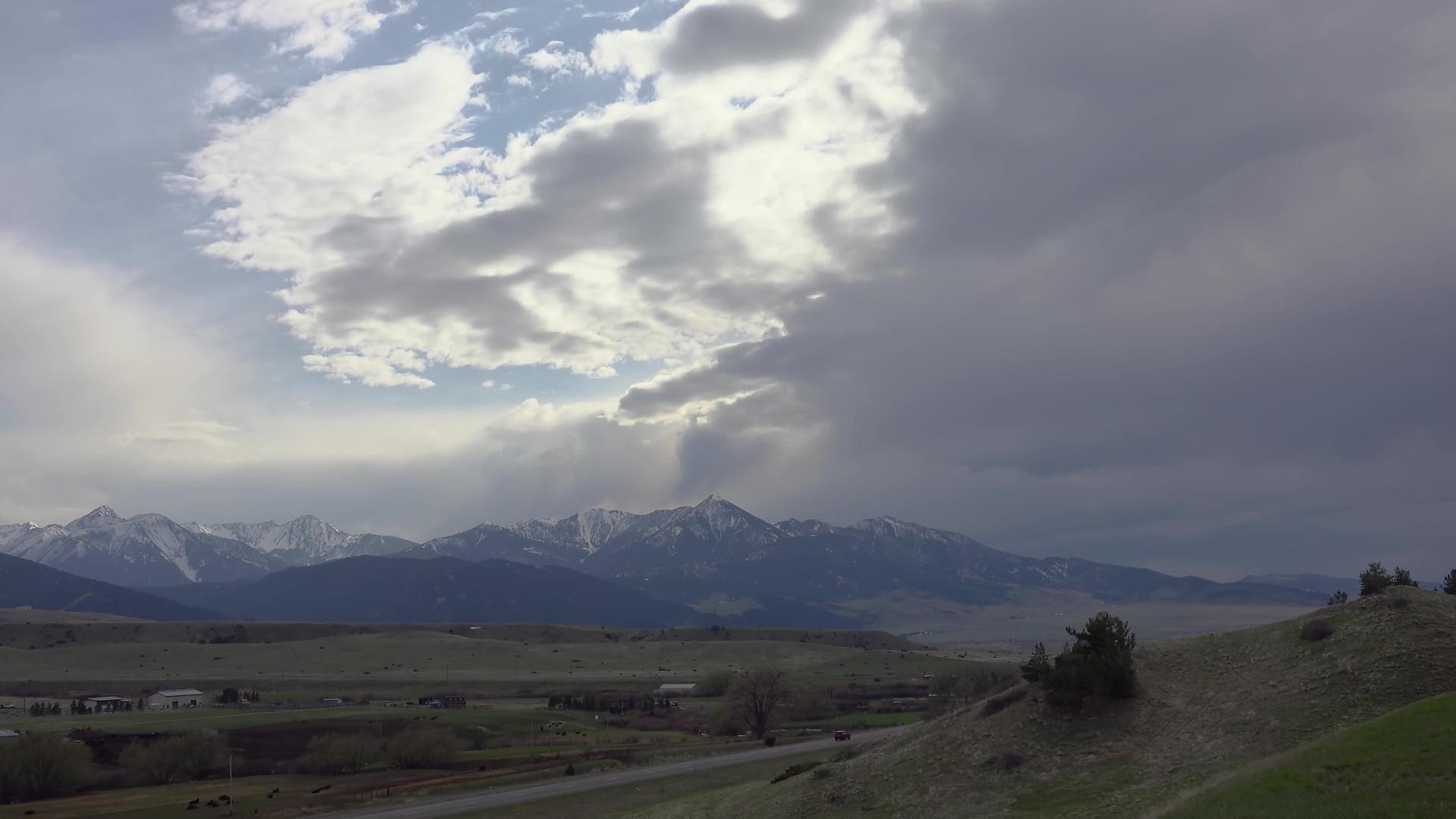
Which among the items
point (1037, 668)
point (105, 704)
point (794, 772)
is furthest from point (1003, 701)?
point (105, 704)

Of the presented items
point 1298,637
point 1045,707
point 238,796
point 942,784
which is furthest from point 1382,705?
point 238,796

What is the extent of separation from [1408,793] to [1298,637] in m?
22.1

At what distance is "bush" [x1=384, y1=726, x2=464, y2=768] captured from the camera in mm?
98438

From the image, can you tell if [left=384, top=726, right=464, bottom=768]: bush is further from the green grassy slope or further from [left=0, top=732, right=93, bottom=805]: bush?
the green grassy slope

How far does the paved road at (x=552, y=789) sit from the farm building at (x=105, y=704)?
349 ft

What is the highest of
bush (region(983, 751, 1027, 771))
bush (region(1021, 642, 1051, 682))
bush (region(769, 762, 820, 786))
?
bush (region(1021, 642, 1051, 682))

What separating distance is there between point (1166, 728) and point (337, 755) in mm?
81004

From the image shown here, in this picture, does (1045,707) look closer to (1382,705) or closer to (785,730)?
(1382,705)

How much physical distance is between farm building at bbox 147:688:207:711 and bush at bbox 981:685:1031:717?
145 meters

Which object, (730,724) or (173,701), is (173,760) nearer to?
(730,724)

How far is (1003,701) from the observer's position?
47438mm

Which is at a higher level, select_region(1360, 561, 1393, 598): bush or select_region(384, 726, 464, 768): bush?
select_region(1360, 561, 1393, 598): bush

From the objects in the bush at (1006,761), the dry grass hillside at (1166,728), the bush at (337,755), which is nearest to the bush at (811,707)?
the bush at (337,755)

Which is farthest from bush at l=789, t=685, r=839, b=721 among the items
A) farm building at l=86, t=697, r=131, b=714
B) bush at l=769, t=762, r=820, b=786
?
farm building at l=86, t=697, r=131, b=714
